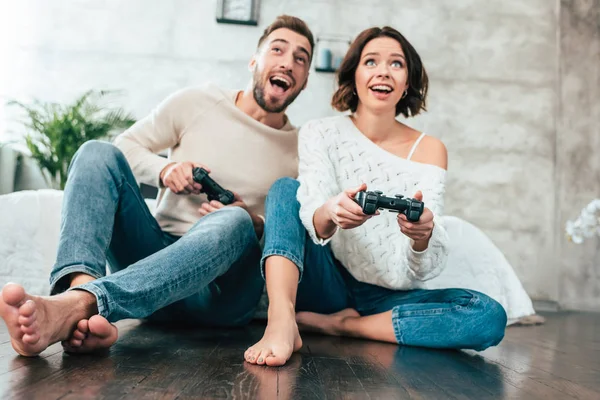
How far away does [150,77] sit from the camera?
12.4 ft

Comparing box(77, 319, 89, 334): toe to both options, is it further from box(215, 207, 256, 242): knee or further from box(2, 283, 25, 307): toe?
box(215, 207, 256, 242): knee

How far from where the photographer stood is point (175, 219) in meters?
1.53

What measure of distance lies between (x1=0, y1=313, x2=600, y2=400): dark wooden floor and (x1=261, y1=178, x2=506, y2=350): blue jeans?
5 cm

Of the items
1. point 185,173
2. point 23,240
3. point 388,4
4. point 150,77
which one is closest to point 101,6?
point 150,77

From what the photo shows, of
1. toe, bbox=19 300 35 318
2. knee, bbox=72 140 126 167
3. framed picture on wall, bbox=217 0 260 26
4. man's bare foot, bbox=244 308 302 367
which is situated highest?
framed picture on wall, bbox=217 0 260 26

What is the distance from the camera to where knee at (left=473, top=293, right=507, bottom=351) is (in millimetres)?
1329

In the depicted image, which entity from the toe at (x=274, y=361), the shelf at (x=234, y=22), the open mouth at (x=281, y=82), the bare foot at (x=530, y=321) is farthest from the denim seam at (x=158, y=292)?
the shelf at (x=234, y=22)

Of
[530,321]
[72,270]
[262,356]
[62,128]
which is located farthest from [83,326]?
[62,128]

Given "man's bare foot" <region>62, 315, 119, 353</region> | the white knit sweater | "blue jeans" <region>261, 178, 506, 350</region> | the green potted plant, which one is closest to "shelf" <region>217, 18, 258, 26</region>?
the green potted plant

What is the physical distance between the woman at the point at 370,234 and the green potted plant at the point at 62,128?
2.23 metres

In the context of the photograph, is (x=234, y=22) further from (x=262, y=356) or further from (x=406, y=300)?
(x=262, y=356)

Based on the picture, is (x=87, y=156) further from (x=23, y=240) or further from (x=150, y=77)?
(x=150, y=77)

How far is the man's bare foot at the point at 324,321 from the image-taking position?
1.48 metres

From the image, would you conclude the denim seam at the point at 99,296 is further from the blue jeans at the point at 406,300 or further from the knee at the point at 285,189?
the knee at the point at 285,189
